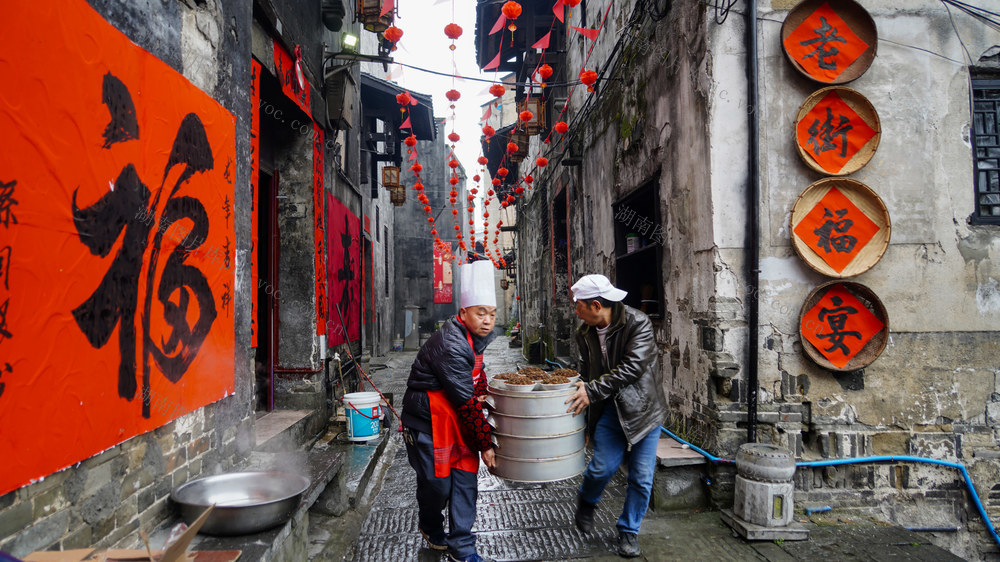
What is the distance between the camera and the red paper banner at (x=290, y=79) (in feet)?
17.7

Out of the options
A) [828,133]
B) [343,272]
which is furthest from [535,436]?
[343,272]

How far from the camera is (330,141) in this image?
7.25m

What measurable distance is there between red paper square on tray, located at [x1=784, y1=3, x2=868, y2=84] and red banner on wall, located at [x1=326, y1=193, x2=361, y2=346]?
18.3ft

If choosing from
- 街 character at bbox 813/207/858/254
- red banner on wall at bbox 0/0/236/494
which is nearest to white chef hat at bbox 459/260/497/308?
red banner on wall at bbox 0/0/236/494

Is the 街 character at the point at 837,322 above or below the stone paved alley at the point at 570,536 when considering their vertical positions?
above

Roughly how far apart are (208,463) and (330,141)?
485cm

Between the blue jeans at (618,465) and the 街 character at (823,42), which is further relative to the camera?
the 街 character at (823,42)

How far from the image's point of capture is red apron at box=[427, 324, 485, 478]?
3484 mm

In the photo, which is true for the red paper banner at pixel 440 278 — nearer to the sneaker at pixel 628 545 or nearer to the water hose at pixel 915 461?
the water hose at pixel 915 461

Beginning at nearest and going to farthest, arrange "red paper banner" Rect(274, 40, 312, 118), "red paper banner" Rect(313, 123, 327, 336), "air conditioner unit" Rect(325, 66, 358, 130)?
"red paper banner" Rect(274, 40, 312, 118) → "red paper banner" Rect(313, 123, 327, 336) → "air conditioner unit" Rect(325, 66, 358, 130)

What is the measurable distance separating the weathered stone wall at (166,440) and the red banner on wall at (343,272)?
113 inches

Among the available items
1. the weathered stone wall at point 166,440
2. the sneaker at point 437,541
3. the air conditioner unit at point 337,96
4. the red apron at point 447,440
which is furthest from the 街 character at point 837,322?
the air conditioner unit at point 337,96

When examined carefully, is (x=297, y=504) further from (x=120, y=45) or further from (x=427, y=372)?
(x=120, y=45)

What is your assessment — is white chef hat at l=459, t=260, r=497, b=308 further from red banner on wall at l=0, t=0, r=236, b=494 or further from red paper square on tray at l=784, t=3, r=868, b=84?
red paper square on tray at l=784, t=3, r=868, b=84
